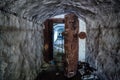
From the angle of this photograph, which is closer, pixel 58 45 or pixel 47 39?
pixel 47 39

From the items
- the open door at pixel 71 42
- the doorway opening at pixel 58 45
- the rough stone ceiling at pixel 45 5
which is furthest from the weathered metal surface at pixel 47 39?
the rough stone ceiling at pixel 45 5

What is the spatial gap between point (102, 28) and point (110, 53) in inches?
36.5

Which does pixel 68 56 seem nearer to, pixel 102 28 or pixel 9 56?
pixel 102 28

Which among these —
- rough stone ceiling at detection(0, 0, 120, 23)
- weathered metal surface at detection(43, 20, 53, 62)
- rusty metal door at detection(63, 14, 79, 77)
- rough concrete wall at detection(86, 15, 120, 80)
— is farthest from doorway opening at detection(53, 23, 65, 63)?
rough stone ceiling at detection(0, 0, 120, 23)

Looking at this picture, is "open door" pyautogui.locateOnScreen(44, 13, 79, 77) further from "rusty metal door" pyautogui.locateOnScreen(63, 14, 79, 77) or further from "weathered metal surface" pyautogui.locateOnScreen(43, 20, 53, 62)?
"weathered metal surface" pyautogui.locateOnScreen(43, 20, 53, 62)

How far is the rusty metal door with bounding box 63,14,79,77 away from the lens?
465 cm

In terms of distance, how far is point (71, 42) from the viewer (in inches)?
A: 185

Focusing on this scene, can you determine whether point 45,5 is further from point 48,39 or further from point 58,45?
point 58,45

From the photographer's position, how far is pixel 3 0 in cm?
190

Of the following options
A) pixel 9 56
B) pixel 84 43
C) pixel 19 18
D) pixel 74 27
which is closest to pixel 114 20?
pixel 74 27

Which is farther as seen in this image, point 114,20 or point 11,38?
point 114,20

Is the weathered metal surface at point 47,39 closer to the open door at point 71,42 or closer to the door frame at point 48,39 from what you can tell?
the door frame at point 48,39

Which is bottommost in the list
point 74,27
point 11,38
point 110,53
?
point 110,53

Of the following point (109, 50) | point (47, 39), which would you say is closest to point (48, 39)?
point (47, 39)
